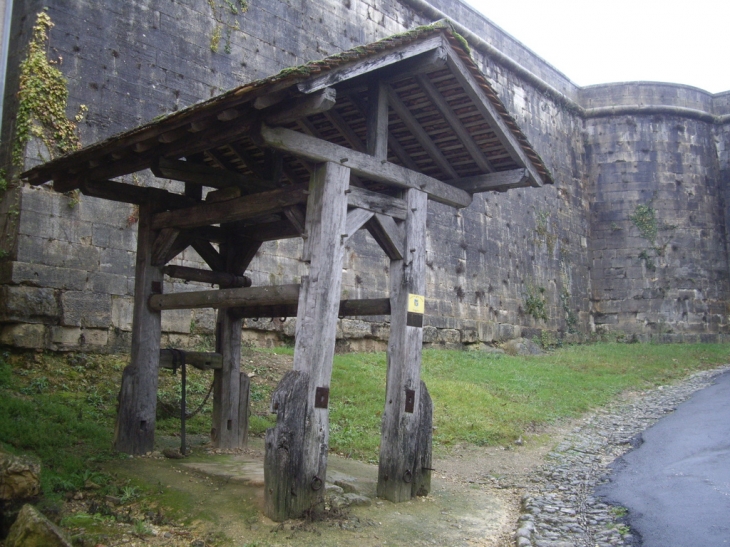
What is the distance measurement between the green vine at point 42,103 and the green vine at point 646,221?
17.8m

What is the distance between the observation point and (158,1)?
36.4 ft

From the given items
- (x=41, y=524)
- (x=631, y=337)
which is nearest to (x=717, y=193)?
(x=631, y=337)

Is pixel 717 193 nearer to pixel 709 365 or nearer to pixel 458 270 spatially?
pixel 709 365

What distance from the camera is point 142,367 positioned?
270 inches

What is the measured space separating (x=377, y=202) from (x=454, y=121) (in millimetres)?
1224

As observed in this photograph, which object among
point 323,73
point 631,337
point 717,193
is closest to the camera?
point 323,73

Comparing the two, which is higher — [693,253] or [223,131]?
[693,253]

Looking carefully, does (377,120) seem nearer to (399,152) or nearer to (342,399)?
(399,152)

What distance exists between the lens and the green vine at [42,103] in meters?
9.41

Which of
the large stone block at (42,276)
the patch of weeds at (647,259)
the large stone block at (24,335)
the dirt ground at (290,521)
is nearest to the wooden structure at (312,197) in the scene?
the dirt ground at (290,521)

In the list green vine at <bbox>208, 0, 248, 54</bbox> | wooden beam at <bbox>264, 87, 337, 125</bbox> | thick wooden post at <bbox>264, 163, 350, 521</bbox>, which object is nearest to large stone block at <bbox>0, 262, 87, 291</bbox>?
green vine at <bbox>208, 0, 248, 54</bbox>

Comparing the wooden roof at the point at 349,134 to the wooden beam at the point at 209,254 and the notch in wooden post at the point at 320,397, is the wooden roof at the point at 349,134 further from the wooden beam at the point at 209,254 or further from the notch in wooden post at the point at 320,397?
the notch in wooden post at the point at 320,397

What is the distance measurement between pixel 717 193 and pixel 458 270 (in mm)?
11413

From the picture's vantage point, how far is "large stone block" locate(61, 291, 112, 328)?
373 inches
